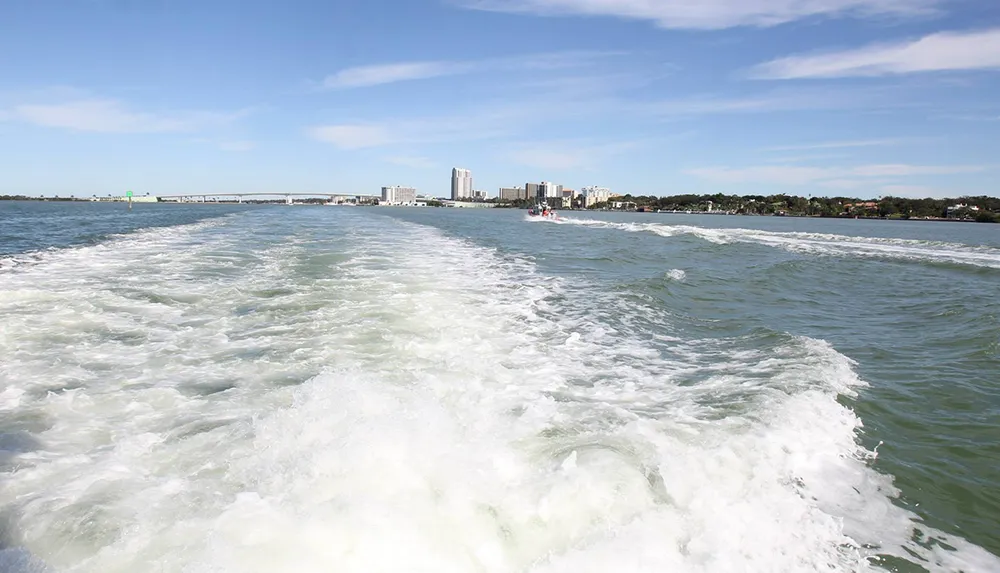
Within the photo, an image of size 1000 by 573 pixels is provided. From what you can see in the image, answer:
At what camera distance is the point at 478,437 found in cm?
405

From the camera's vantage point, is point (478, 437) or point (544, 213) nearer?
point (478, 437)

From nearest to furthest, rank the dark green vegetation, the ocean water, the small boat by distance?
the ocean water
the small boat
the dark green vegetation

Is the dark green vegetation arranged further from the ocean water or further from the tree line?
the ocean water

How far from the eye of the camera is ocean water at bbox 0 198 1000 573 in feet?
9.34

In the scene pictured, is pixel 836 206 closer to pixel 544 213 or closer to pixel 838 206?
pixel 838 206

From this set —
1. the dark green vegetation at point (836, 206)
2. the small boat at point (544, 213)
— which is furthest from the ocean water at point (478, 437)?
the dark green vegetation at point (836, 206)

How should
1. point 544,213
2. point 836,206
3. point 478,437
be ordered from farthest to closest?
point 836,206, point 544,213, point 478,437

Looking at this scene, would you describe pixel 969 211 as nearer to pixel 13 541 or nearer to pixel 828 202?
pixel 828 202

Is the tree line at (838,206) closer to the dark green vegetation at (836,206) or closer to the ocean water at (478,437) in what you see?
the dark green vegetation at (836,206)

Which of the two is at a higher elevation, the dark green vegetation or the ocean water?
the dark green vegetation

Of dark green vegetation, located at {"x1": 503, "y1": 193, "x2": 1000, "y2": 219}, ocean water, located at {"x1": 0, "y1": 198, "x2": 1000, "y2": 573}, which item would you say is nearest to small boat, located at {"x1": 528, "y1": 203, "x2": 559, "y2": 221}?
ocean water, located at {"x1": 0, "y1": 198, "x2": 1000, "y2": 573}

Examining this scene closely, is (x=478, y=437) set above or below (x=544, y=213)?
below

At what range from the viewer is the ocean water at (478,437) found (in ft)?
9.34

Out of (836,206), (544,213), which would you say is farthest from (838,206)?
(544,213)
